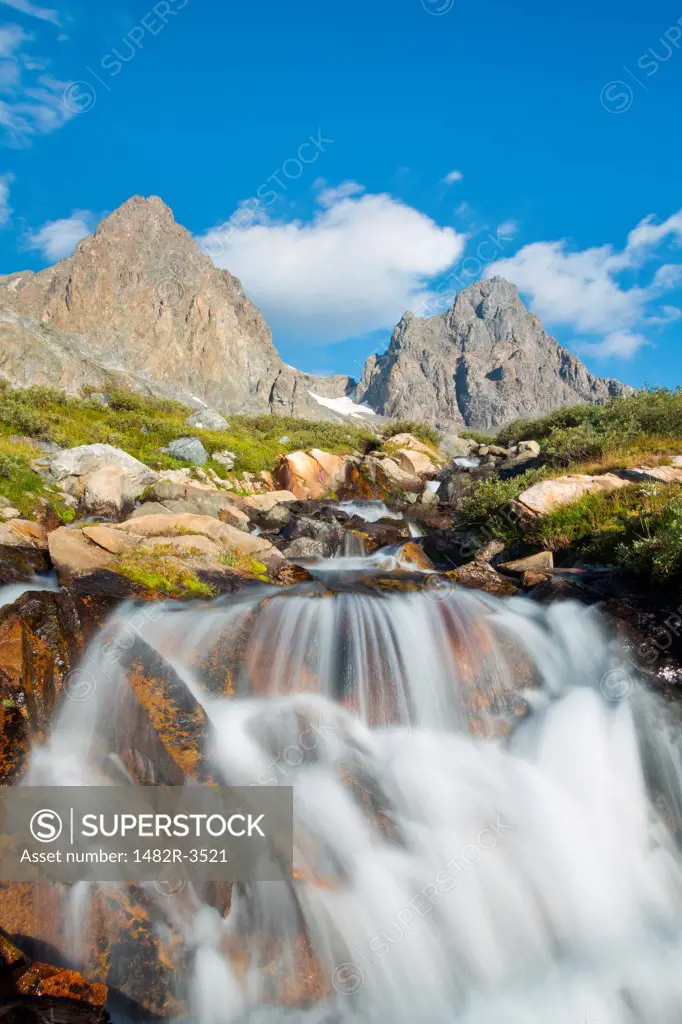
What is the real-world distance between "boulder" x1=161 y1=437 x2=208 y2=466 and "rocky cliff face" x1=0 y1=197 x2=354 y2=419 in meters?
90.3

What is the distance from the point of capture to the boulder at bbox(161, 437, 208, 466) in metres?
25.3

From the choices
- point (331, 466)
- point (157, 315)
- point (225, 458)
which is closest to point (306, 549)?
point (225, 458)

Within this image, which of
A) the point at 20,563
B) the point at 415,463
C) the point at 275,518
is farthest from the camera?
the point at 415,463

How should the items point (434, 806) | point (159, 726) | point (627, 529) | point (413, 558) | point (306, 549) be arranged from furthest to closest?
point (306, 549), point (413, 558), point (627, 529), point (434, 806), point (159, 726)

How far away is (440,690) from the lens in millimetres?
8469

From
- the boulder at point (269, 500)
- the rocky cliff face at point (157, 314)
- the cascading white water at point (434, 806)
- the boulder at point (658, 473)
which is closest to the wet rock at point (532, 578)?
the cascading white water at point (434, 806)

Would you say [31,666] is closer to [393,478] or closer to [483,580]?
[483,580]

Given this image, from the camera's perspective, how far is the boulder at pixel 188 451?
83.1 feet

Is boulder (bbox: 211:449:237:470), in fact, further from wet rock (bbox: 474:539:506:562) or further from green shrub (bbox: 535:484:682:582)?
green shrub (bbox: 535:484:682:582)

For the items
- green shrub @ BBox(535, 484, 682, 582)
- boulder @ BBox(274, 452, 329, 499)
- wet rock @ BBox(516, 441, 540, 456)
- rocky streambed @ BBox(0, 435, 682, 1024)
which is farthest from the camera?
wet rock @ BBox(516, 441, 540, 456)

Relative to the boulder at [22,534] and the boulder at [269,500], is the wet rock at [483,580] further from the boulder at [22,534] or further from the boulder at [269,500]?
the boulder at [269,500]

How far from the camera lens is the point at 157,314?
134 meters

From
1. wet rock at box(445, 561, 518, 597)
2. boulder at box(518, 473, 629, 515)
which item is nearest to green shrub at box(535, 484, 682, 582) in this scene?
boulder at box(518, 473, 629, 515)

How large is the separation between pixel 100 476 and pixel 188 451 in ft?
24.4
